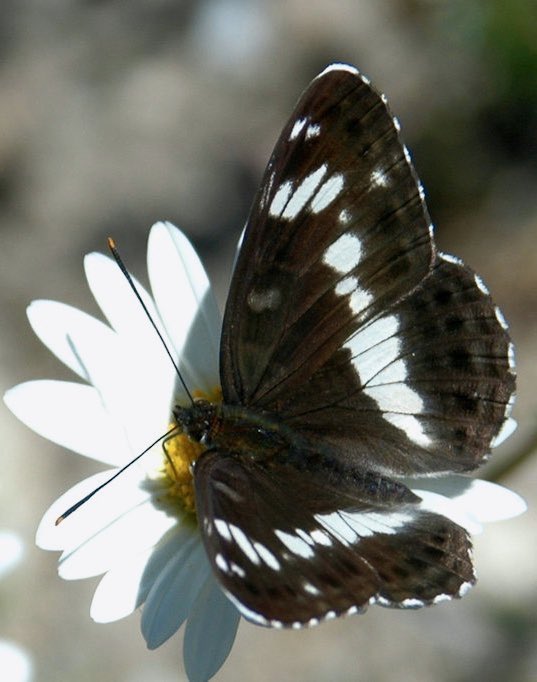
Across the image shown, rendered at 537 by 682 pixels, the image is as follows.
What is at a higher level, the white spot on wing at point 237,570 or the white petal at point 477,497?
the white petal at point 477,497

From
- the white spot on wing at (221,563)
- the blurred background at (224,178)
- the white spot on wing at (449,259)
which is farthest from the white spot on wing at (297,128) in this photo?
the blurred background at (224,178)

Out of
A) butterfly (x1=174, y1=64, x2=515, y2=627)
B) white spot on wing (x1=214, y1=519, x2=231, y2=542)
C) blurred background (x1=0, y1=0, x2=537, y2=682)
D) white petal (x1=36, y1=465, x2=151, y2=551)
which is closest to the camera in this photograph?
white spot on wing (x1=214, y1=519, x2=231, y2=542)

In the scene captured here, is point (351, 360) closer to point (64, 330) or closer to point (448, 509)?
point (448, 509)

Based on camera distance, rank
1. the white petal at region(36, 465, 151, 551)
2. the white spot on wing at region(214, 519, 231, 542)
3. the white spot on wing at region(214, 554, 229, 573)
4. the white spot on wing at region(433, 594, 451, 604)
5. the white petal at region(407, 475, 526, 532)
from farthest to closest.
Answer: the white petal at region(407, 475, 526, 532)
the white petal at region(36, 465, 151, 551)
the white spot on wing at region(433, 594, 451, 604)
the white spot on wing at region(214, 519, 231, 542)
the white spot on wing at region(214, 554, 229, 573)

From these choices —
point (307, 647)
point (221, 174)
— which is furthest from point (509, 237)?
point (307, 647)

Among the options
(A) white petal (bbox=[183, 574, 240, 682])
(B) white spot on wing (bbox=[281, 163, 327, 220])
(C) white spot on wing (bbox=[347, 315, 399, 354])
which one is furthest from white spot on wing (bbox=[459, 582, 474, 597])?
(B) white spot on wing (bbox=[281, 163, 327, 220])

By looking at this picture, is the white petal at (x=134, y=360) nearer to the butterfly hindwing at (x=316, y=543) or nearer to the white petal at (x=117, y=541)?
the white petal at (x=117, y=541)

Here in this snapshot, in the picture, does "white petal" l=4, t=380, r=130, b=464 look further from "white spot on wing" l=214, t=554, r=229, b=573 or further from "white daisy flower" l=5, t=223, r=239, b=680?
"white spot on wing" l=214, t=554, r=229, b=573
